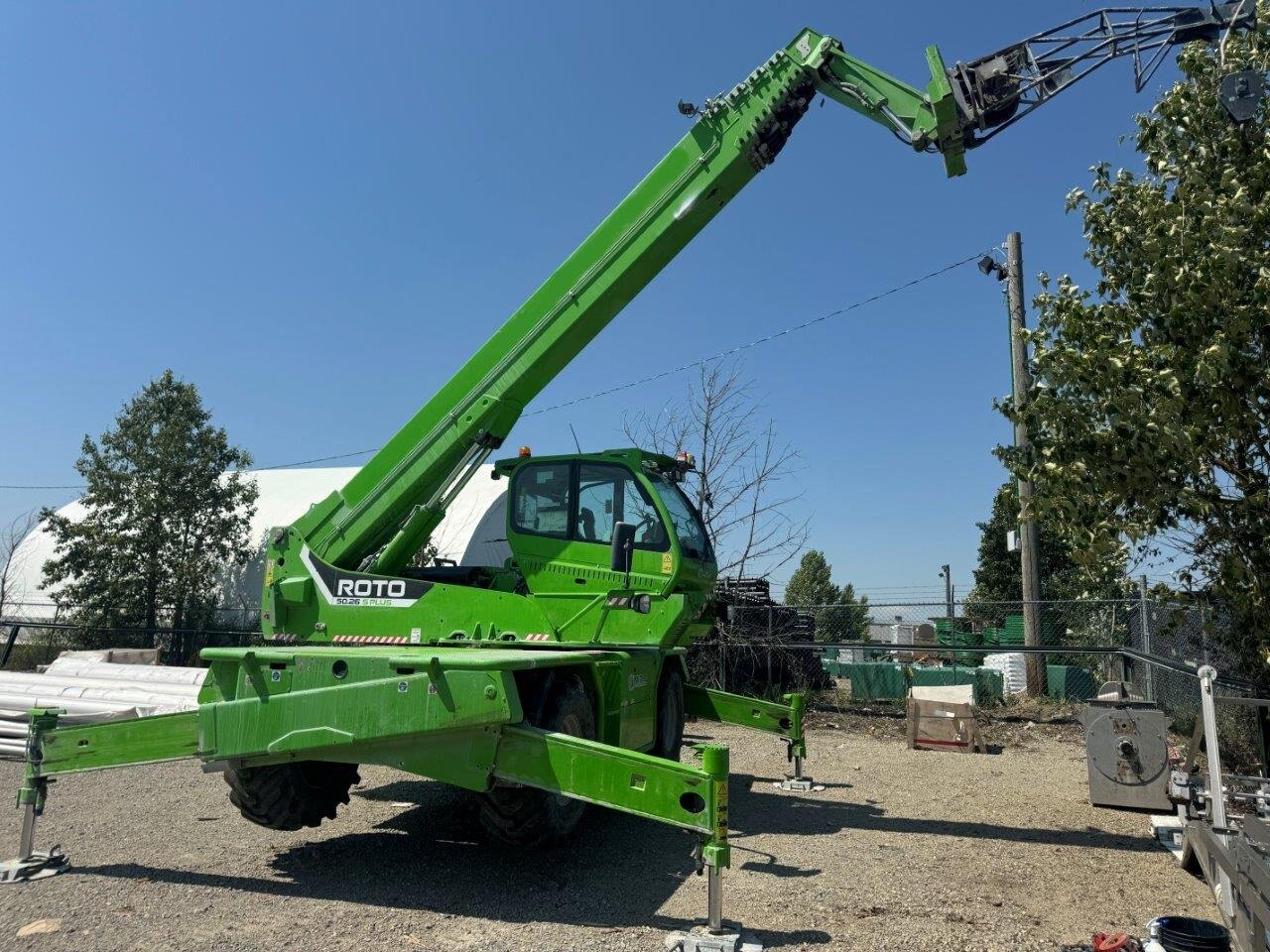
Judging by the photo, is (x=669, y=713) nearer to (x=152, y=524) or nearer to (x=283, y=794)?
(x=283, y=794)

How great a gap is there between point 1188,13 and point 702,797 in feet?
23.1

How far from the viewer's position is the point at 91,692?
1127 cm

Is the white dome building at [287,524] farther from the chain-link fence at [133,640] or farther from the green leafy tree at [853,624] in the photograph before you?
the green leafy tree at [853,624]

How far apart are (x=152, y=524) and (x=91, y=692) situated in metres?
12.7

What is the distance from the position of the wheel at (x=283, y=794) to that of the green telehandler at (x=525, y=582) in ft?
0.05

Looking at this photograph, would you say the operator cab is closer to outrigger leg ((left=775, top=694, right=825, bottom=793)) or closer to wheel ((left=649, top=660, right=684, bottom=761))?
wheel ((left=649, top=660, right=684, bottom=761))

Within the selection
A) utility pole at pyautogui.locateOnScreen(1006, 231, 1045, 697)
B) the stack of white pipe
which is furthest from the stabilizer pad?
utility pole at pyautogui.locateOnScreen(1006, 231, 1045, 697)

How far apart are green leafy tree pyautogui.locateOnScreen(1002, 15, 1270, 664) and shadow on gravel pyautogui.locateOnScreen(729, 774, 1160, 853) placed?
6.98 ft

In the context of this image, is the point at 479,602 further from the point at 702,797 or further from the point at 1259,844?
the point at 1259,844

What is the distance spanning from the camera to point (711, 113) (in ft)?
24.9

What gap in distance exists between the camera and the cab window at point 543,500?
7.38 m

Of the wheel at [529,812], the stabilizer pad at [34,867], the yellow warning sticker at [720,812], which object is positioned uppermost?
the yellow warning sticker at [720,812]

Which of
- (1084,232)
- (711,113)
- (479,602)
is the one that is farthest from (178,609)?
(1084,232)

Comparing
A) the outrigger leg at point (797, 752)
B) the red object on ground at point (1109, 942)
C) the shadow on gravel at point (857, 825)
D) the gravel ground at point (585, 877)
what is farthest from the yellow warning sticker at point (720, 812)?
the outrigger leg at point (797, 752)
